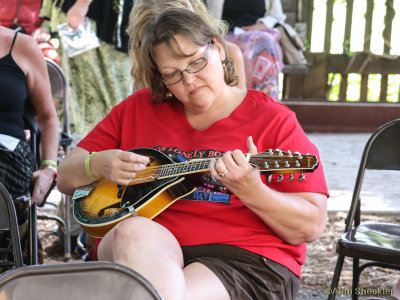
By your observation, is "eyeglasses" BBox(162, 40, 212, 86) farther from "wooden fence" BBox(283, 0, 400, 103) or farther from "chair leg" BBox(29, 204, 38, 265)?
"wooden fence" BBox(283, 0, 400, 103)

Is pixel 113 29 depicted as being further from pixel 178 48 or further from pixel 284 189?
pixel 284 189

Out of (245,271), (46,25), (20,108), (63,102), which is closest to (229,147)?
(245,271)

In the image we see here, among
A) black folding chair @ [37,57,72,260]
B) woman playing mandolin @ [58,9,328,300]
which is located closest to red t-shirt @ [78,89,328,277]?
woman playing mandolin @ [58,9,328,300]

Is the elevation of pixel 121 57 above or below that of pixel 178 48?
below

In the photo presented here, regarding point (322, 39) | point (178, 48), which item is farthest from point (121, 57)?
point (322, 39)

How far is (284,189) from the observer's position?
1.86 m

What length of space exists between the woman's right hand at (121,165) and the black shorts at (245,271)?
278 mm

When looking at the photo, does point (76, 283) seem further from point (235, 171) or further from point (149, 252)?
point (235, 171)

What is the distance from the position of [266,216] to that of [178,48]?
2.00 ft

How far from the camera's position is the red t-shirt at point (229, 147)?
Answer: 1.90 m

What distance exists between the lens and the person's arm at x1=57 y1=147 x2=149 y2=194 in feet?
6.35

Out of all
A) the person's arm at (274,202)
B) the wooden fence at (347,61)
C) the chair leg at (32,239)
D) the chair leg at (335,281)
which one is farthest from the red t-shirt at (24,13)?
the wooden fence at (347,61)

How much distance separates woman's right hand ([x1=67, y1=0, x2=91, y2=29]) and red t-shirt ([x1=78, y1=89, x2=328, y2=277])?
8.55 ft

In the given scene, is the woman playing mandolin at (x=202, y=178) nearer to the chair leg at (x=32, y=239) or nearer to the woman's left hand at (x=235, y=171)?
the woman's left hand at (x=235, y=171)
